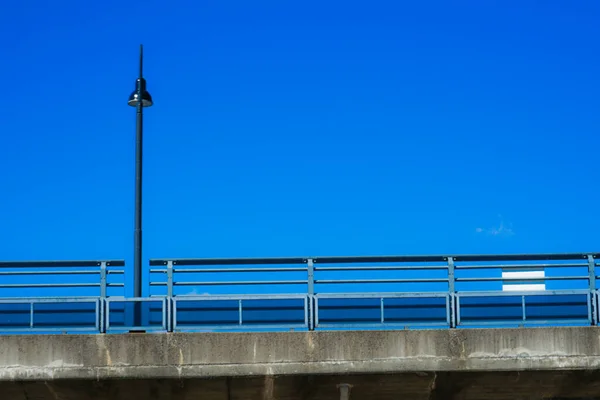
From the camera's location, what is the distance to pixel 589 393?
1548cm

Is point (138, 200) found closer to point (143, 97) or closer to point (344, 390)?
point (143, 97)

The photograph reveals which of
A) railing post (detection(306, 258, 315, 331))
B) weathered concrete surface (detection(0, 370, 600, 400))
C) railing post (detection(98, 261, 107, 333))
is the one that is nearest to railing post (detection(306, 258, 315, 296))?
railing post (detection(306, 258, 315, 331))

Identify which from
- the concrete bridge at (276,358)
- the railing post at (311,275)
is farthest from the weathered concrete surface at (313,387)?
the railing post at (311,275)

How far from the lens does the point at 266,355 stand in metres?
14.4

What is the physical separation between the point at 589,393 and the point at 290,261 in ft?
15.2

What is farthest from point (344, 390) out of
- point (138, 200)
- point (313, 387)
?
point (138, 200)

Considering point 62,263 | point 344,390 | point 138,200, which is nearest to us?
point 344,390

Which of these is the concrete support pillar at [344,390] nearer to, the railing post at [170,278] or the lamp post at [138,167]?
the railing post at [170,278]

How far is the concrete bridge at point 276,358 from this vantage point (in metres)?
14.4

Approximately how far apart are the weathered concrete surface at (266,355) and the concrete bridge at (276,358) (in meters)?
0.01

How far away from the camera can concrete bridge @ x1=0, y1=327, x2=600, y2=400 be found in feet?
47.1

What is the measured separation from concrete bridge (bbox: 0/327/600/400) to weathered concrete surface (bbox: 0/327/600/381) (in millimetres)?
13

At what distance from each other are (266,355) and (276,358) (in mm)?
138

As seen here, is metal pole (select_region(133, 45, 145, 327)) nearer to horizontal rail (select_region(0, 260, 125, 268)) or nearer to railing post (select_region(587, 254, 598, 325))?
horizontal rail (select_region(0, 260, 125, 268))
